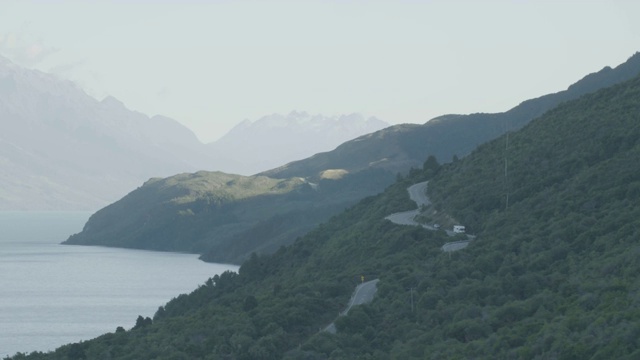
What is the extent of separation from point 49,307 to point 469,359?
4631 inches

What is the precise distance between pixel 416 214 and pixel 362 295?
37.5 metres

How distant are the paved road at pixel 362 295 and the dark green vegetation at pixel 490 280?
87 cm

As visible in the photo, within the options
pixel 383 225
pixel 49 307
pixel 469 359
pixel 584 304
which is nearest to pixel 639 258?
pixel 584 304

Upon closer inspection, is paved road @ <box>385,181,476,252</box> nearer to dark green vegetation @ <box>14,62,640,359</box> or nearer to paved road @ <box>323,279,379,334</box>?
dark green vegetation @ <box>14,62,640,359</box>

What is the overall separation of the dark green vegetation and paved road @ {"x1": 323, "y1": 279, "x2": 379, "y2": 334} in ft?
2.84

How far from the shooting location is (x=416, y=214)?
130 metres

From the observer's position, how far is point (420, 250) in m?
107

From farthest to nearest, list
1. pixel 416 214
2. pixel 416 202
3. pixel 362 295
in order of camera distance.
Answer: pixel 416 202 → pixel 416 214 → pixel 362 295

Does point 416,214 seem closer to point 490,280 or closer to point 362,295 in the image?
point 362,295

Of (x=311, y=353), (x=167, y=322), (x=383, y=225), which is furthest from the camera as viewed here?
(x=383, y=225)

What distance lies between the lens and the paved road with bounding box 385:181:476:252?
346ft

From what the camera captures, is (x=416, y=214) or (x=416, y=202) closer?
(x=416, y=214)

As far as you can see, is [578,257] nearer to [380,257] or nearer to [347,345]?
[347,345]

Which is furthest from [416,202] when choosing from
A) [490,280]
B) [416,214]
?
[490,280]
